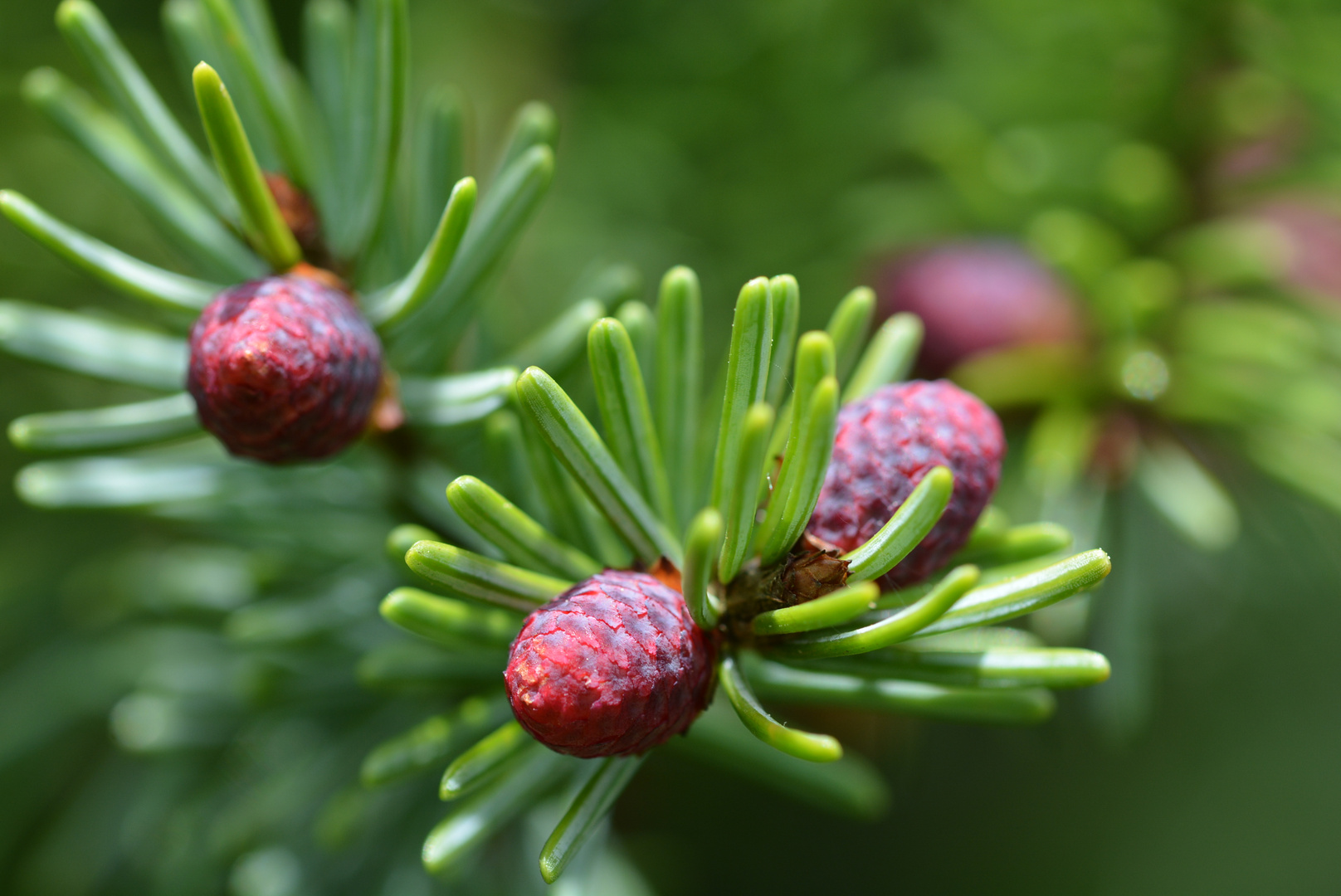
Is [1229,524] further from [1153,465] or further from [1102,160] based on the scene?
[1102,160]

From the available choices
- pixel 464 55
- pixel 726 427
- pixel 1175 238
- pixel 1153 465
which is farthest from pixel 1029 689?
pixel 464 55

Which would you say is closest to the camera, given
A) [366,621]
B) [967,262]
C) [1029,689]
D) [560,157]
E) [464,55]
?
[1029,689]

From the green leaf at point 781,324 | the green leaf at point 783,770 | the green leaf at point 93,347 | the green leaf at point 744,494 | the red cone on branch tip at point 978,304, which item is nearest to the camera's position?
the green leaf at point 744,494

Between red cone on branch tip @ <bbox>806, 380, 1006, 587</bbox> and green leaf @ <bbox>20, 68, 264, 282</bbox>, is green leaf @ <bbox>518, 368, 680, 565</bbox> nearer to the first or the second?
red cone on branch tip @ <bbox>806, 380, 1006, 587</bbox>

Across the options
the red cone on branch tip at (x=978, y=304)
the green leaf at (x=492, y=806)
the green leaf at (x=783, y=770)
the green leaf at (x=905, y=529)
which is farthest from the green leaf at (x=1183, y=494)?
the green leaf at (x=492, y=806)

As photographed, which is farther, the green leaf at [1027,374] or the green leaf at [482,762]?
the green leaf at [1027,374]

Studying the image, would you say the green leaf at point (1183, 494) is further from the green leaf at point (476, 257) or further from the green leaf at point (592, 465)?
the green leaf at point (476, 257)

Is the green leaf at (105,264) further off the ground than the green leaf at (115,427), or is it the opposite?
the green leaf at (105,264)
